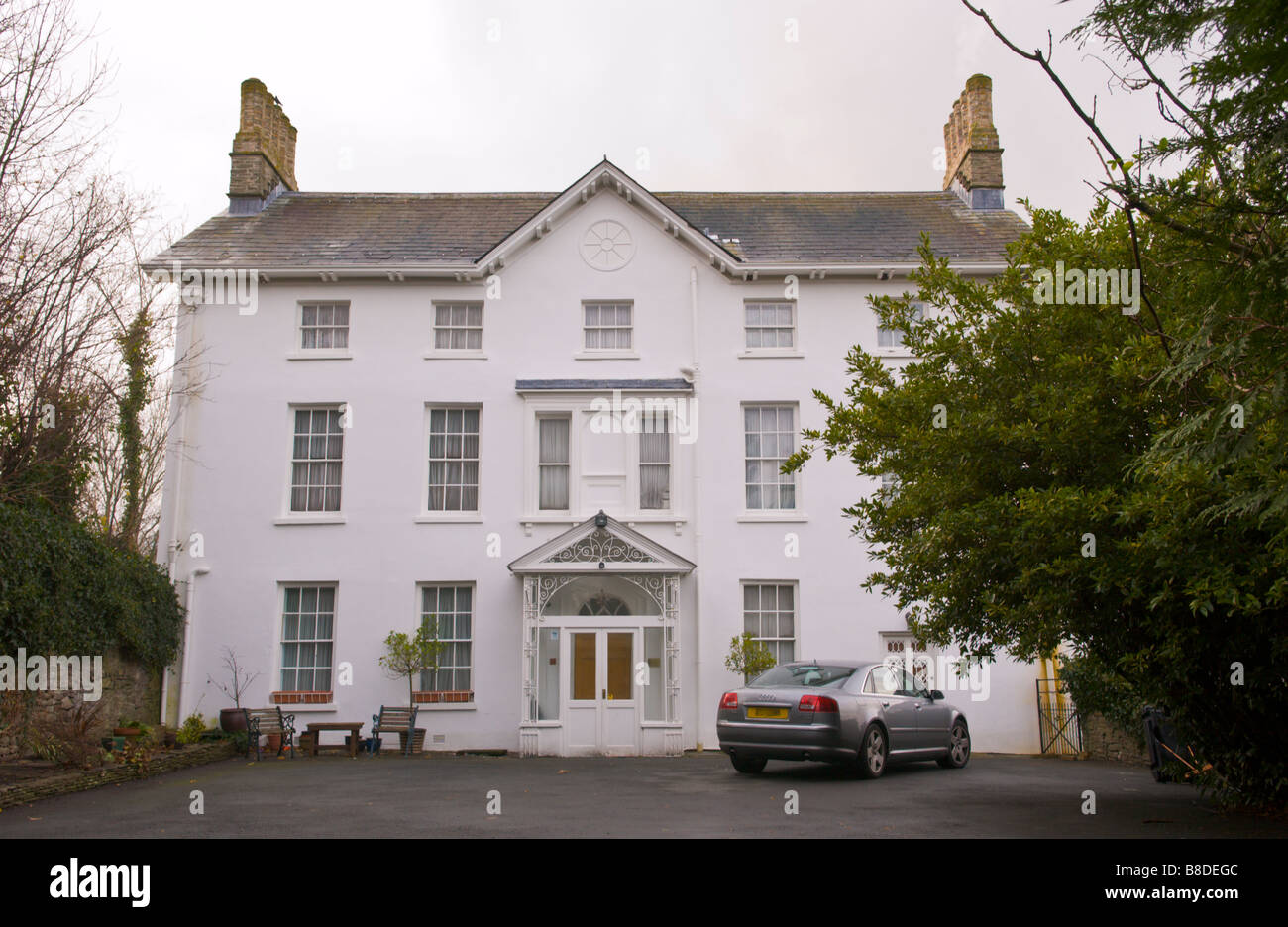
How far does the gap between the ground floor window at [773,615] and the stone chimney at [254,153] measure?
14644mm

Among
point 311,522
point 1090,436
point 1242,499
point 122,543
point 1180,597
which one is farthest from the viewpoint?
point 122,543

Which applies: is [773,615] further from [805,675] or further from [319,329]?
[319,329]

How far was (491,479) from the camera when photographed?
20.0 m

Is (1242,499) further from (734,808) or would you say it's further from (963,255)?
(963,255)

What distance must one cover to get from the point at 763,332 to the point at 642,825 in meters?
13.4

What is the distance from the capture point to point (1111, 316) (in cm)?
971

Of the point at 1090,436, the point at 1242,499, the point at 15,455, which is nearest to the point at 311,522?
the point at 15,455

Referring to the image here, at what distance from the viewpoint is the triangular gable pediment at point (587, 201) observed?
20.7 meters


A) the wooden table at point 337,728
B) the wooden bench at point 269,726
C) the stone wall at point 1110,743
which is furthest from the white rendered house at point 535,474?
the stone wall at point 1110,743

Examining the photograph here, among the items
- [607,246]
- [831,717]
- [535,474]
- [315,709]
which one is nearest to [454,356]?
[535,474]

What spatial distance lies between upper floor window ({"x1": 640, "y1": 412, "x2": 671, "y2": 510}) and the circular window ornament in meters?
3.39

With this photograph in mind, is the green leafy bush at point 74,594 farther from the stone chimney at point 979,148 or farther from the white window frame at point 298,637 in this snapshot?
the stone chimney at point 979,148

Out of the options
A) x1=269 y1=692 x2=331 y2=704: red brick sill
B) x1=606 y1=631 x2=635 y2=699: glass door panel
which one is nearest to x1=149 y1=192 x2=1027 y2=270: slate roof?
x1=606 y1=631 x2=635 y2=699: glass door panel

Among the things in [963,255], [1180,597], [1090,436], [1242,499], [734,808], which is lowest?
[734,808]
